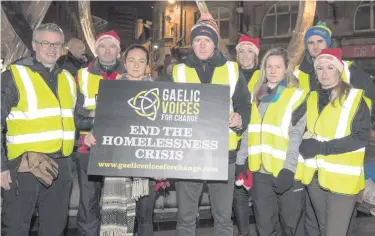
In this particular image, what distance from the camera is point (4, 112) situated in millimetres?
2918

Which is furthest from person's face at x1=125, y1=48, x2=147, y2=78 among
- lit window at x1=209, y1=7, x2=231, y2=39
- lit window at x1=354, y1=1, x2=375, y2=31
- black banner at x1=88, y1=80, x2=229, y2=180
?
lit window at x1=209, y1=7, x2=231, y2=39

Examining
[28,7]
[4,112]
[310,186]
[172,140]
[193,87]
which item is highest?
[28,7]

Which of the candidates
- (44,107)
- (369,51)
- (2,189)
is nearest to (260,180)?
(44,107)

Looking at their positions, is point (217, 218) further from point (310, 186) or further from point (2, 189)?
point (2, 189)

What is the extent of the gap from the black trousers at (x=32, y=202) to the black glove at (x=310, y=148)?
6.15ft

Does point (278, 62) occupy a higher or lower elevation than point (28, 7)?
lower

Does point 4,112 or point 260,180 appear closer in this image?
point 4,112

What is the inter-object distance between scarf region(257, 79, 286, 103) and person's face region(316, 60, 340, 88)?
0.30 meters

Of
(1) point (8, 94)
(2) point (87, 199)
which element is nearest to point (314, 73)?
(2) point (87, 199)

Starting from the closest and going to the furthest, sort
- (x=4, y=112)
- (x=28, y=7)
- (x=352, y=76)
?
(x=4, y=112)
(x=352, y=76)
(x=28, y=7)

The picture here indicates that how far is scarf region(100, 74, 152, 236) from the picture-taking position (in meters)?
3.15

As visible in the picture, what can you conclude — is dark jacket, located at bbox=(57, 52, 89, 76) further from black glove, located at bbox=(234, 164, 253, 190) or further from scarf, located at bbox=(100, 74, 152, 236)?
black glove, located at bbox=(234, 164, 253, 190)

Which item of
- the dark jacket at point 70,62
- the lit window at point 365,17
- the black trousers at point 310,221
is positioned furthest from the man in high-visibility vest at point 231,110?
the lit window at point 365,17

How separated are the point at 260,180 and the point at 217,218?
0.49 m
